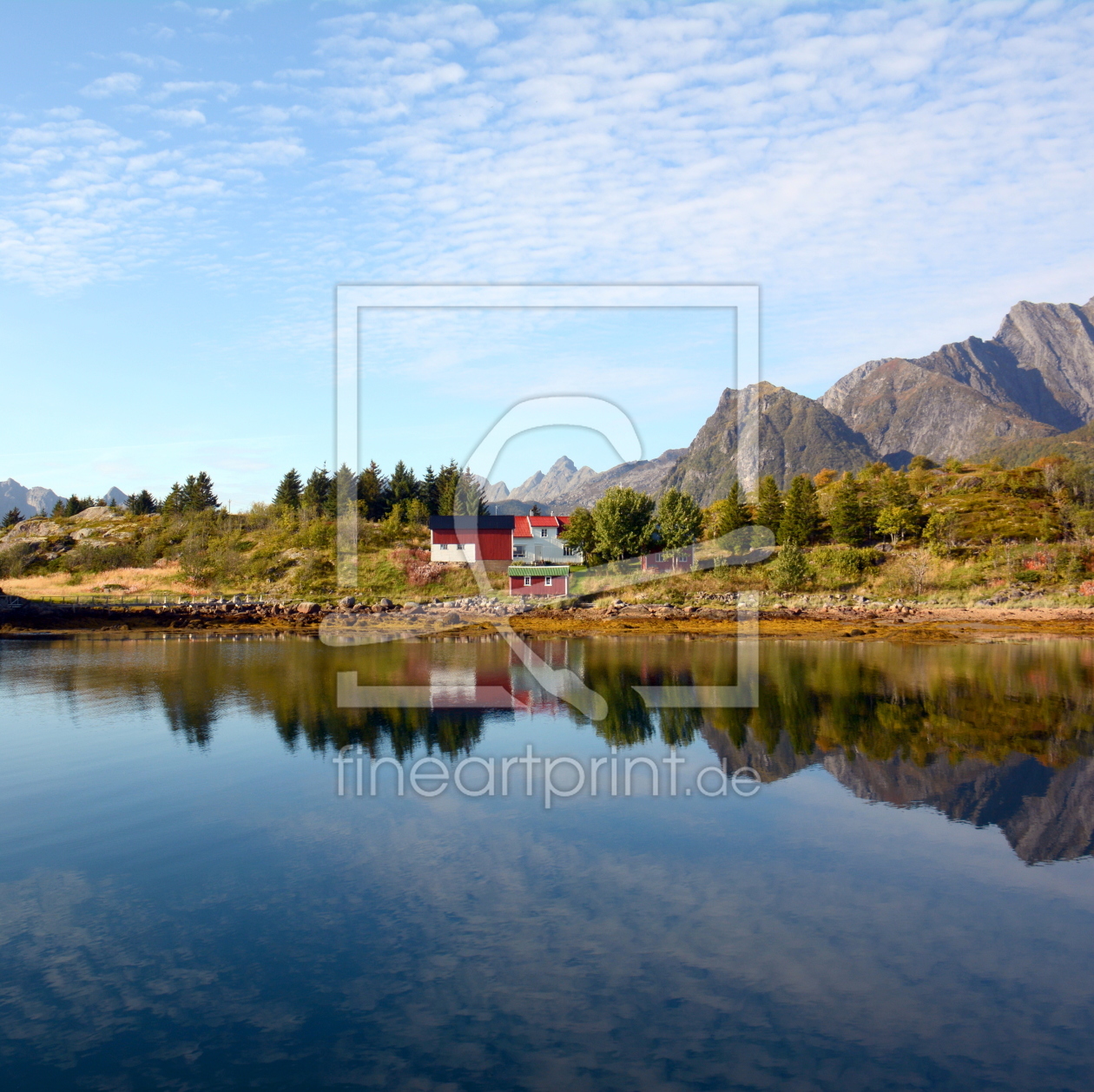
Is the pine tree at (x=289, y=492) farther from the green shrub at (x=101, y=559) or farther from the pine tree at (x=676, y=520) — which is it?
the pine tree at (x=676, y=520)

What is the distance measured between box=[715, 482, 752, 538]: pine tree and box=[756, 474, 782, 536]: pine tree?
1.17 m

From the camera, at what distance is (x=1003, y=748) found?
2227cm

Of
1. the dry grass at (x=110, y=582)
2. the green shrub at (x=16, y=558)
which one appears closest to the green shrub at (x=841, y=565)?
the dry grass at (x=110, y=582)

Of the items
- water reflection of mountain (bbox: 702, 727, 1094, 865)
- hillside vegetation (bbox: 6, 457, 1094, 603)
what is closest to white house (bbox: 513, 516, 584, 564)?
hillside vegetation (bbox: 6, 457, 1094, 603)

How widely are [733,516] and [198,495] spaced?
64.6 m

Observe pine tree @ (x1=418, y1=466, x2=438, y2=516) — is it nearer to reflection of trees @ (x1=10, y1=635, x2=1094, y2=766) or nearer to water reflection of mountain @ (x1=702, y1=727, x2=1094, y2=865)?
reflection of trees @ (x1=10, y1=635, x2=1094, y2=766)

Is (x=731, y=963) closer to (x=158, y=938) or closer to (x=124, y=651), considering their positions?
(x=158, y=938)

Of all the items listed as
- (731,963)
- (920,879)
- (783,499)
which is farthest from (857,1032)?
(783,499)

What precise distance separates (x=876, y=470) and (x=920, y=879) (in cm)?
8980

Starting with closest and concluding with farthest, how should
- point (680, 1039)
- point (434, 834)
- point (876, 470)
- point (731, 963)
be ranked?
point (680, 1039) → point (731, 963) → point (434, 834) → point (876, 470)

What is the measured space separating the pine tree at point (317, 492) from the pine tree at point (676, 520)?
39.0 metres

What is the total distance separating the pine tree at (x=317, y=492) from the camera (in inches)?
3428

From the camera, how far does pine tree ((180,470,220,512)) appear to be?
317 feet

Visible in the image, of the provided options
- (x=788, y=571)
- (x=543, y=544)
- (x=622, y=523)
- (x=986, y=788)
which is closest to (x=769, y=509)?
(x=788, y=571)
